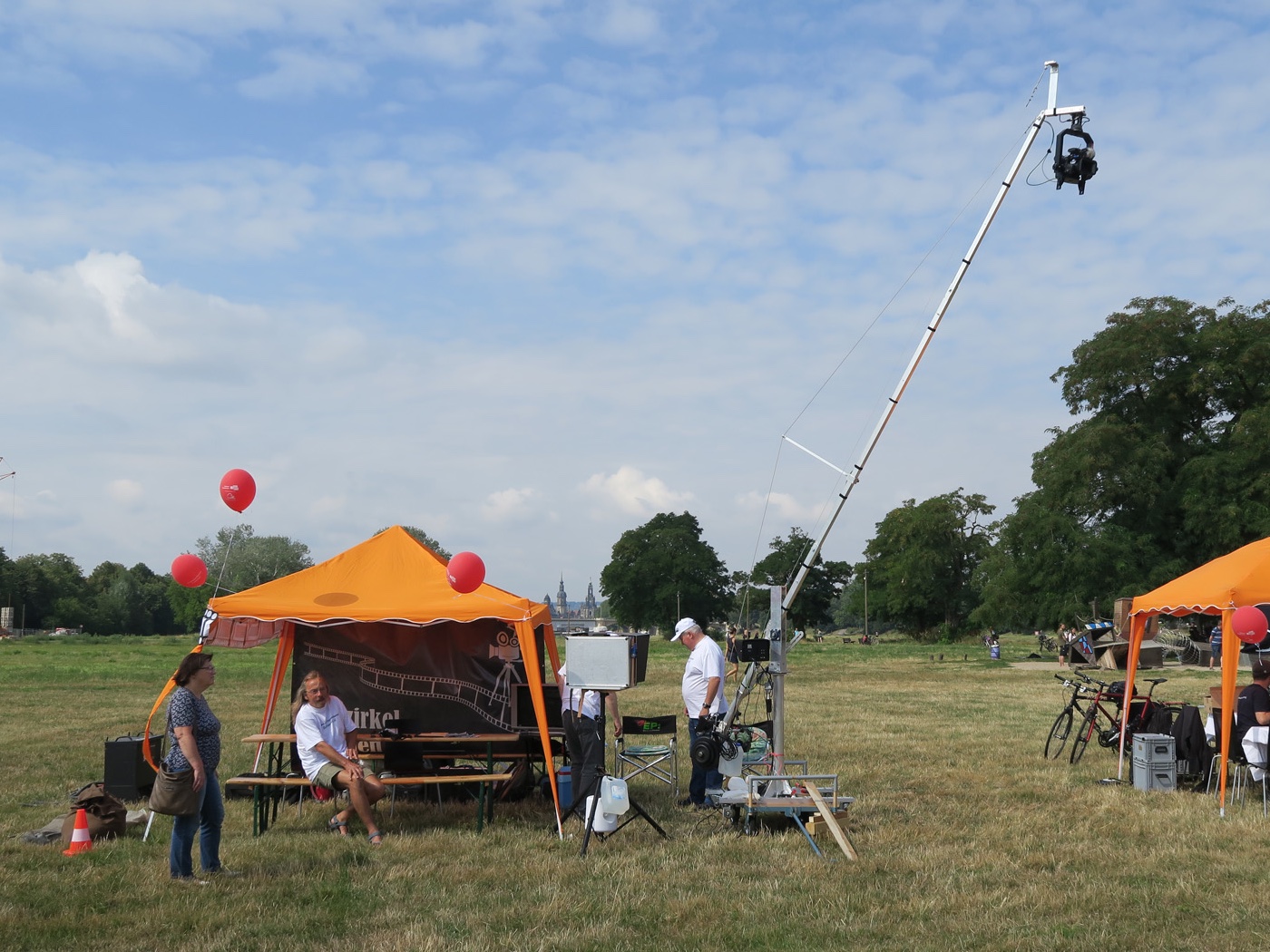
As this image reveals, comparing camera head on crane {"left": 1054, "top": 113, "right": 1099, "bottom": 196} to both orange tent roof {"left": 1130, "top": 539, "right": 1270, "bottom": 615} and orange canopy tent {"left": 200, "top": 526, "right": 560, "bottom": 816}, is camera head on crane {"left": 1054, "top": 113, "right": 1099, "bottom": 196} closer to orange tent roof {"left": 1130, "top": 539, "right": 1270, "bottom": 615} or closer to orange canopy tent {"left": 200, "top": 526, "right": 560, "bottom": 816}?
orange tent roof {"left": 1130, "top": 539, "right": 1270, "bottom": 615}

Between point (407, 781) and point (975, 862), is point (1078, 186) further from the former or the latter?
point (407, 781)

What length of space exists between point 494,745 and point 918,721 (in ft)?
28.7

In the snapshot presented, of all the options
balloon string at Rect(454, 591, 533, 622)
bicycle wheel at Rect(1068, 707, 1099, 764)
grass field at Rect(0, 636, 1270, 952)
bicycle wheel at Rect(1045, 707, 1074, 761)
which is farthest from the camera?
bicycle wheel at Rect(1045, 707, 1074, 761)

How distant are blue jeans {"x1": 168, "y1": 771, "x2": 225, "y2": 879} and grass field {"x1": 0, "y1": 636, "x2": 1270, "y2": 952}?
14 cm

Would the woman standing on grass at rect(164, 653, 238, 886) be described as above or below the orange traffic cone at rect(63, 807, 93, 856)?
above

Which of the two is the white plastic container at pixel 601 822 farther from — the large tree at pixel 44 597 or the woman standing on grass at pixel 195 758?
the large tree at pixel 44 597

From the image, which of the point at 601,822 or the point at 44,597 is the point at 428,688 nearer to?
the point at 601,822

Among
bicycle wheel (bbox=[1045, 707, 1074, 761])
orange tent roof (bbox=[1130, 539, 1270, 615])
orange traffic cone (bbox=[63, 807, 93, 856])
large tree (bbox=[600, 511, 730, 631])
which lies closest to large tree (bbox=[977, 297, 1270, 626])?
bicycle wheel (bbox=[1045, 707, 1074, 761])

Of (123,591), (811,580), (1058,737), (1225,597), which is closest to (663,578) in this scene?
(811,580)

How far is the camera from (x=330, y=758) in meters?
8.58

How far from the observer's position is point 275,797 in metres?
9.55

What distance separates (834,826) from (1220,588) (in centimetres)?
473

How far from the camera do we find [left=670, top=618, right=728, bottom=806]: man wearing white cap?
9555mm

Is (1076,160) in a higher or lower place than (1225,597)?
higher
